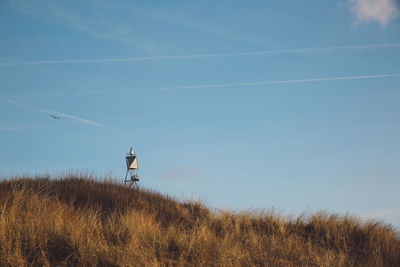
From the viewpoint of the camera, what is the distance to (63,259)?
6.58 m

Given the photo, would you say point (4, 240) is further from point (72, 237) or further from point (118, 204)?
point (118, 204)

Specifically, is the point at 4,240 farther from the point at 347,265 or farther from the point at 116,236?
the point at 347,265

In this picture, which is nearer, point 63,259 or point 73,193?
point 63,259

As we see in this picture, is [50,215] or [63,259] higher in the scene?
[50,215]

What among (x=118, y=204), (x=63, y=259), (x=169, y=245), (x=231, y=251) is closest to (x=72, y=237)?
→ (x=63, y=259)

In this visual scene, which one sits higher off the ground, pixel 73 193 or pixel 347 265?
pixel 73 193

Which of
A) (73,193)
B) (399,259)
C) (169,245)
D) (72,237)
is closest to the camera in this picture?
(72,237)

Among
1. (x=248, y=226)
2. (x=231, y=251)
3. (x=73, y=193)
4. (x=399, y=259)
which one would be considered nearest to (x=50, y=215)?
(x=231, y=251)

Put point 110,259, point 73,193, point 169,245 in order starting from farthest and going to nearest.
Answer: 1. point 73,193
2. point 169,245
3. point 110,259

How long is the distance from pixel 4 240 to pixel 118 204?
5.67 metres

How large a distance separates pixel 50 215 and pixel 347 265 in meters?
6.59

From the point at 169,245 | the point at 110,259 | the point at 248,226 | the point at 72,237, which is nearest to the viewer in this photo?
the point at 110,259

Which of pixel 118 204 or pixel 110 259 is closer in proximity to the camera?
pixel 110 259

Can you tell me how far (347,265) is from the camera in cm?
797
